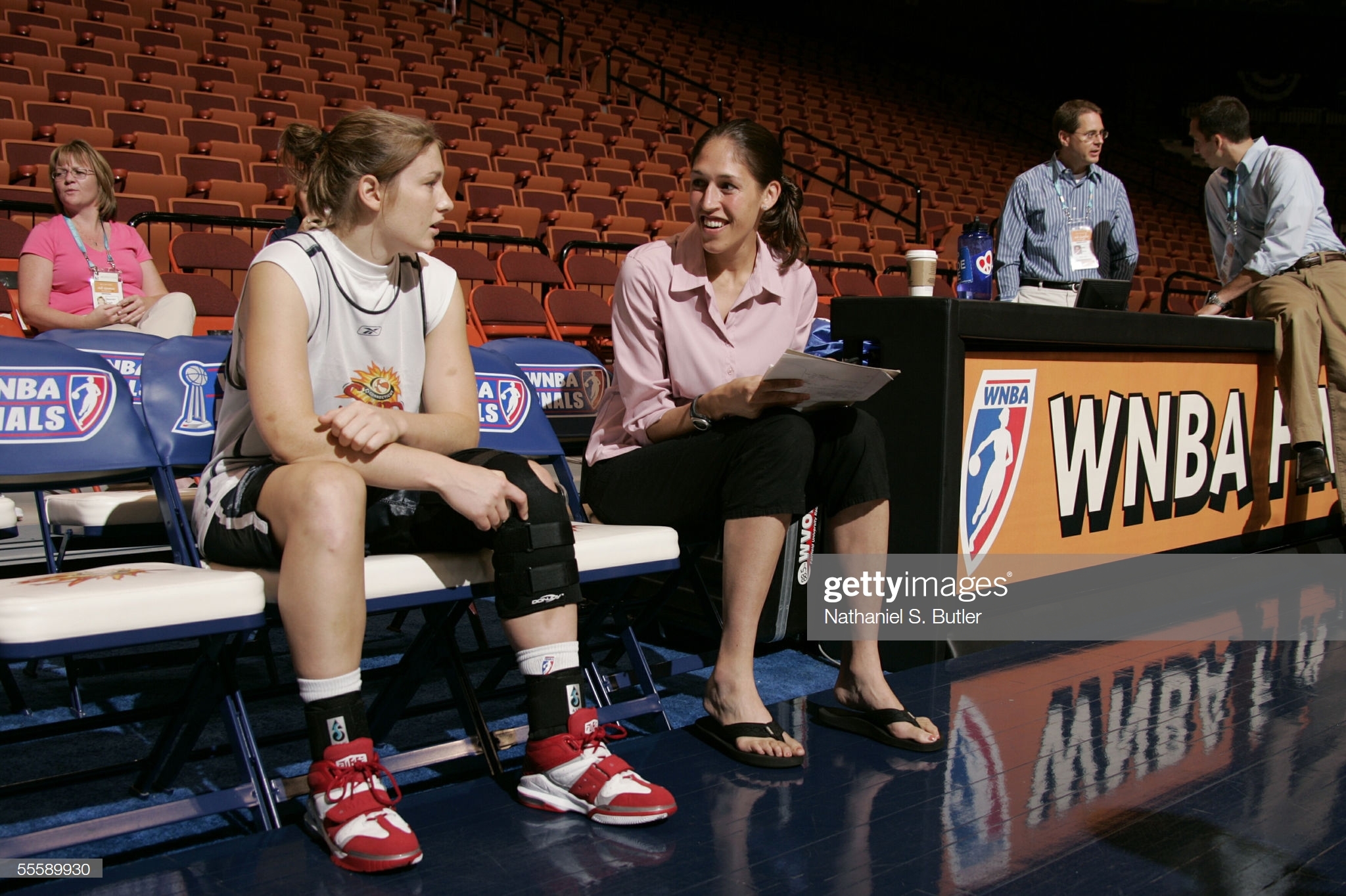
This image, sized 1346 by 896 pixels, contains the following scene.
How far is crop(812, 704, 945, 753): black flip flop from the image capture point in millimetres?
1840

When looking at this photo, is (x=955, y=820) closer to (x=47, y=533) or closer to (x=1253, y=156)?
(x=47, y=533)

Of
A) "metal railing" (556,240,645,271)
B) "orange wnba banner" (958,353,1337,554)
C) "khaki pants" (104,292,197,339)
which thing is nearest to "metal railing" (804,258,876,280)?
"metal railing" (556,240,645,271)

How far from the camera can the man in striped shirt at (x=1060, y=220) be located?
12.3ft

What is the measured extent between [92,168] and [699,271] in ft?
8.56

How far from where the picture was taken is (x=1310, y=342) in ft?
11.5

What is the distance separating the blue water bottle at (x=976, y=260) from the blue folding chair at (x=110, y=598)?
2.08 meters

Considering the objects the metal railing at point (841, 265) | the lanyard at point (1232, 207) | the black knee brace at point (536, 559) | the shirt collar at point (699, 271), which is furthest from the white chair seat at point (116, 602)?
the metal railing at point (841, 265)

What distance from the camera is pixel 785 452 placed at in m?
1.80

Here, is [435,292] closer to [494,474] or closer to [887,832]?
[494,474]

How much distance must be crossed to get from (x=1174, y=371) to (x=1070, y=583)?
0.81 m

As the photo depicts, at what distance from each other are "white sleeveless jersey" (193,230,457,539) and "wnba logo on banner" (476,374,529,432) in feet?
1.56

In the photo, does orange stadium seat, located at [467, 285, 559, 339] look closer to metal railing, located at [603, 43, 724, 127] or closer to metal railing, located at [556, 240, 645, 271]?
metal railing, located at [556, 240, 645, 271]

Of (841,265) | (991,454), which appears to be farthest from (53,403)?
(841,265)

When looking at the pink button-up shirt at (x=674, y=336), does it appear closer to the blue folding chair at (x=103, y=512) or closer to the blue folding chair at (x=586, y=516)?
the blue folding chair at (x=586, y=516)
